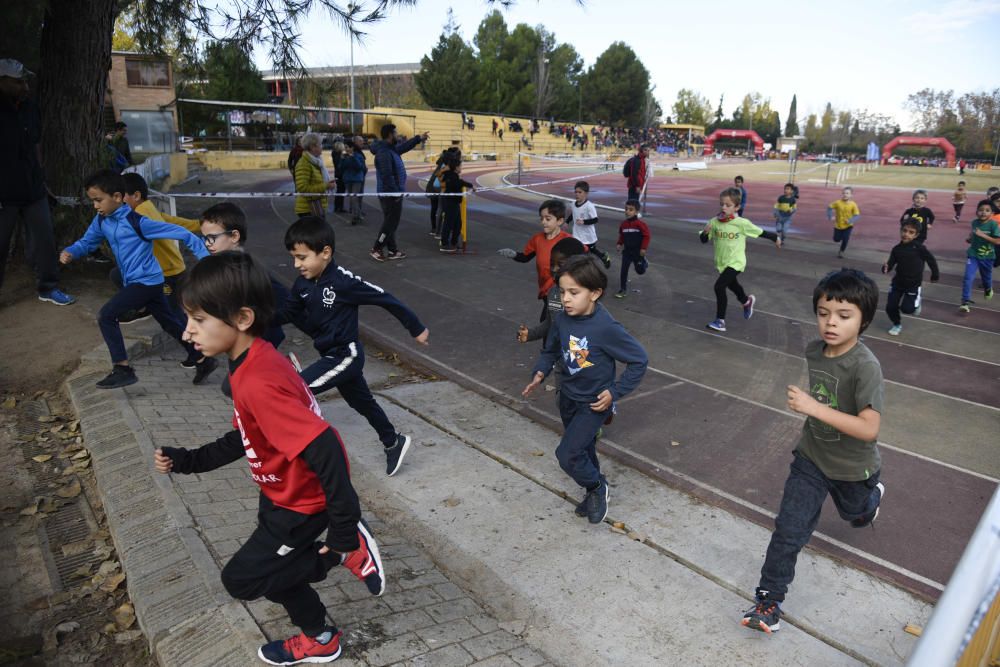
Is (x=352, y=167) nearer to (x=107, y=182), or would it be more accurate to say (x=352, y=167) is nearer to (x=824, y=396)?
(x=107, y=182)

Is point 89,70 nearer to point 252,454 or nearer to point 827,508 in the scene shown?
point 252,454

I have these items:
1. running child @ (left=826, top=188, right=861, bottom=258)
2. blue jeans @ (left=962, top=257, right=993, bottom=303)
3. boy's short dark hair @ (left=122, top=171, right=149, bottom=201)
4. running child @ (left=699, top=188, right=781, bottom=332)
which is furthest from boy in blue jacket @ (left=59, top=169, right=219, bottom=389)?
running child @ (left=826, top=188, right=861, bottom=258)

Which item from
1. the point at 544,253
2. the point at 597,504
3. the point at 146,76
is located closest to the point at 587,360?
the point at 597,504

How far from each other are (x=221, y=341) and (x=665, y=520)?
10.0ft

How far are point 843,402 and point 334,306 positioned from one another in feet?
9.68

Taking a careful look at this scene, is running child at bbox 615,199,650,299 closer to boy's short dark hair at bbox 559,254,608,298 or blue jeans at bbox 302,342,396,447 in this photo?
boy's short dark hair at bbox 559,254,608,298

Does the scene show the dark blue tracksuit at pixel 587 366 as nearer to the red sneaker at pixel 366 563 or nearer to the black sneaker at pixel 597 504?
the black sneaker at pixel 597 504

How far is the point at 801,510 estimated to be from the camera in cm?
325

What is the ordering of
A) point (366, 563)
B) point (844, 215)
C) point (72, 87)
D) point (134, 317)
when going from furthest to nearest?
point (844, 215), point (72, 87), point (134, 317), point (366, 563)

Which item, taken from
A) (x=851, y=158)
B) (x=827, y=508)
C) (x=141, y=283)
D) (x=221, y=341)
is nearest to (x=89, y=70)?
(x=141, y=283)

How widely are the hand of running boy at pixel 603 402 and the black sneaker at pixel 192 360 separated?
4089 millimetres

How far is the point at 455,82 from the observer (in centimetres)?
6162

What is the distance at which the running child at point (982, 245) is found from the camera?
962 centimetres

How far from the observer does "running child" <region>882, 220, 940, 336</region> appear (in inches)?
344
